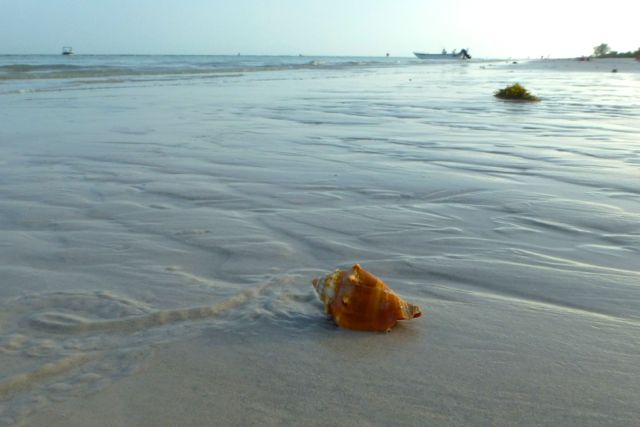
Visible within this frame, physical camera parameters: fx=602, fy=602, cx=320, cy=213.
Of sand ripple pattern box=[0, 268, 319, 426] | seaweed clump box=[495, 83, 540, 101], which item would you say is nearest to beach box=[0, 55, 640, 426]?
sand ripple pattern box=[0, 268, 319, 426]

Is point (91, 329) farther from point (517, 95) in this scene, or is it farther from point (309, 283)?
point (517, 95)

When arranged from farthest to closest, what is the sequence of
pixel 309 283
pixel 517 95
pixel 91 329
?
1. pixel 517 95
2. pixel 309 283
3. pixel 91 329

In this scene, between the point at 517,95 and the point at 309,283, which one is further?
the point at 517,95

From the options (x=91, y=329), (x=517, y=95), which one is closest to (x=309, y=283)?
(x=91, y=329)

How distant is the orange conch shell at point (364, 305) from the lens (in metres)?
1.96

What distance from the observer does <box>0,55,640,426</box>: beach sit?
63.3 inches

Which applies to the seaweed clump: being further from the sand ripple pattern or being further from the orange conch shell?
the orange conch shell

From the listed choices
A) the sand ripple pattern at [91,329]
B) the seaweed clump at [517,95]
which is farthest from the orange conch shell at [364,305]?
the seaweed clump at [517,95]

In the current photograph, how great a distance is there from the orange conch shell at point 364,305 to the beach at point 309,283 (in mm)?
49

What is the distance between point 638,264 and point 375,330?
4.52 ft

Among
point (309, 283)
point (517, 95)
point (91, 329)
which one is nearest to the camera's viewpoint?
point (91, 329)

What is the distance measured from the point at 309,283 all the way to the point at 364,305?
45 centimetres

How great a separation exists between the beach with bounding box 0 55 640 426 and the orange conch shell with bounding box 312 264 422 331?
0.05 meters

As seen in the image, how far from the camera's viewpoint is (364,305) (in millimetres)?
1994
